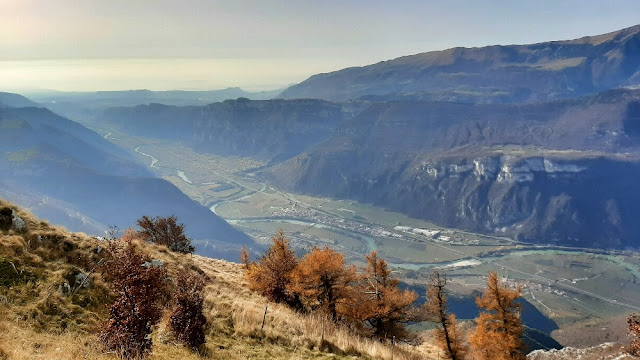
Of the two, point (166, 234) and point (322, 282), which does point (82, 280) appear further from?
point (166, 234)

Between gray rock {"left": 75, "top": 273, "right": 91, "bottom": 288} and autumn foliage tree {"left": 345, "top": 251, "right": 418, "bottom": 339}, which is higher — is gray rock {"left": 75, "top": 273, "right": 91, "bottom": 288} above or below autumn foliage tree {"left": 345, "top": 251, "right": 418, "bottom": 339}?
above

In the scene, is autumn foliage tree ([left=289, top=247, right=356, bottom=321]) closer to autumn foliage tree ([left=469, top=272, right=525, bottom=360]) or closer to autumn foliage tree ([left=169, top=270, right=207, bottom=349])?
autumn foliage tree ([left=169, top=270, right=207, bottom=349])

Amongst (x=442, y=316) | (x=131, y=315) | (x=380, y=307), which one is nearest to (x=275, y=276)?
(x=380, y=307)

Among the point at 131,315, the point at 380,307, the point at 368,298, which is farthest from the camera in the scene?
the point at 368,298

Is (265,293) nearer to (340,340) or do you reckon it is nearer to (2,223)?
(340,340)

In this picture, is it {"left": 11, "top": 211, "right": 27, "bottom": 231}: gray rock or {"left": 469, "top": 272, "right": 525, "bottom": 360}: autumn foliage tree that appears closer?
{"left": 11, "top": 211, "right": 27, "bottom": 231}: gray rock

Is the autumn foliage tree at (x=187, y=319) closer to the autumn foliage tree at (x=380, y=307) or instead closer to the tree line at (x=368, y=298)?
the tree line at (x=368, y=298)

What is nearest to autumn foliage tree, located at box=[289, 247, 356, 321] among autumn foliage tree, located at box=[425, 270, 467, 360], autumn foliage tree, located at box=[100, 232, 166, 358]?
autumn foliage tree, located at box=[425, 270, 467, 360]

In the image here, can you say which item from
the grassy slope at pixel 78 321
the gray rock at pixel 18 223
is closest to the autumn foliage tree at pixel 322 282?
the grassy slope at pixel 78 321

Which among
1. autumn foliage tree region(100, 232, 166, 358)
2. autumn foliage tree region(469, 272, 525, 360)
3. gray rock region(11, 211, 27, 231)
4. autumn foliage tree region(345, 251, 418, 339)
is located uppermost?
gray rock region(11, 211, 27, 231)
